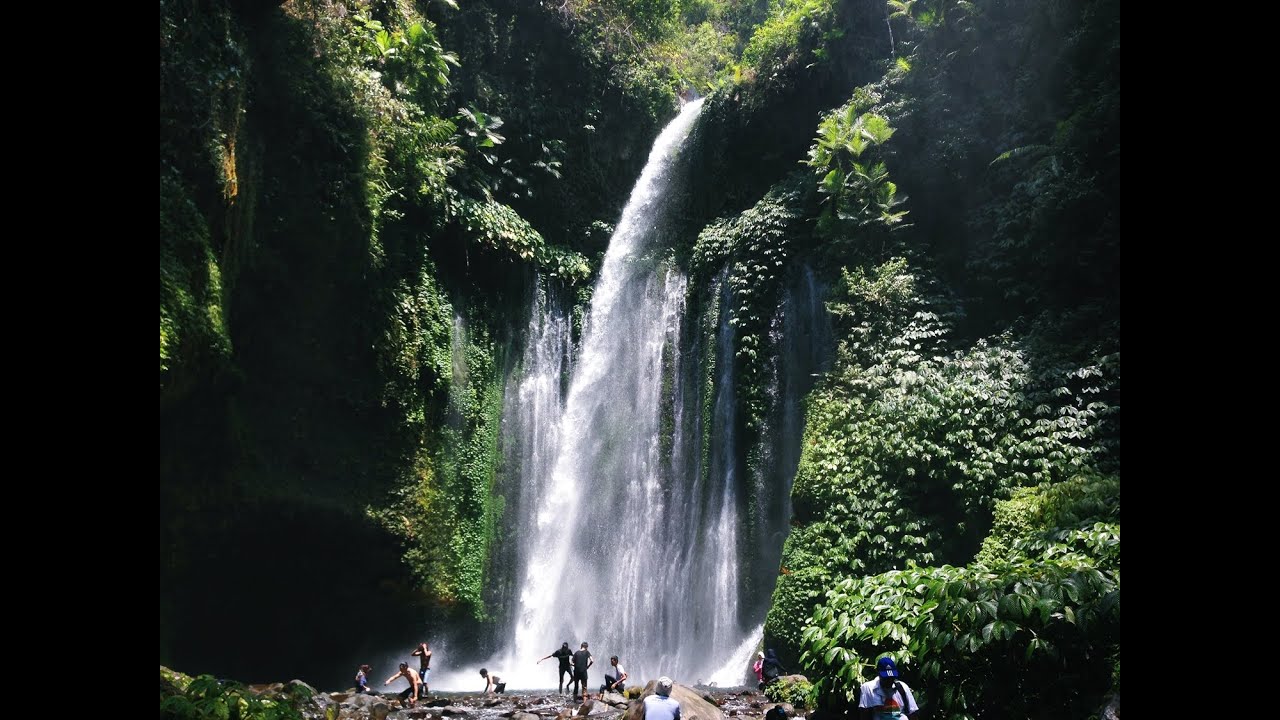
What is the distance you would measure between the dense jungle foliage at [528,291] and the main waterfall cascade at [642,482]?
0.54 meters

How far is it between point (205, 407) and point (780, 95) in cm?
1300

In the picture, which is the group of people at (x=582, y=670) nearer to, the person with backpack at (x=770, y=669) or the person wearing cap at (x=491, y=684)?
the person wearing cap at (x=491, y=684)

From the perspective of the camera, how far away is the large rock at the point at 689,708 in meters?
9.11

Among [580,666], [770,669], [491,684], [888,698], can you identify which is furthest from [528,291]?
[888,698]

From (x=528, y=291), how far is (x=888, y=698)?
47.9 feet

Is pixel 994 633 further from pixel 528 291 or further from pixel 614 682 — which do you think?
pixel 528 291

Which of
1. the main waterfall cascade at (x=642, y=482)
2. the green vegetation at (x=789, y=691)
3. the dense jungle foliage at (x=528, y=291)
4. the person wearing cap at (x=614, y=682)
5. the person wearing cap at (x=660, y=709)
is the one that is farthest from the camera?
the main waterfall cascade at (x=642, y=482)

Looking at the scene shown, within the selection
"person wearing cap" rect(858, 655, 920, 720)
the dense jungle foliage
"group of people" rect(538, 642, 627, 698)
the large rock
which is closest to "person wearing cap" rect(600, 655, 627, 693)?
"group of people" rect(538, 642, 627, 698)

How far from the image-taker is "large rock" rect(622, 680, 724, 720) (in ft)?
29.9

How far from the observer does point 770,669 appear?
38.7 feet

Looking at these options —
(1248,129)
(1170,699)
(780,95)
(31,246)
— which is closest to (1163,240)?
(1248,129)

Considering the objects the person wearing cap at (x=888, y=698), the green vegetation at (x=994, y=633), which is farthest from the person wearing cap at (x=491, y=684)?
the person wearing cap at (x=888, y=698)

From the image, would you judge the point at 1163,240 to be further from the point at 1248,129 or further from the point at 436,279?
the point at 436,279

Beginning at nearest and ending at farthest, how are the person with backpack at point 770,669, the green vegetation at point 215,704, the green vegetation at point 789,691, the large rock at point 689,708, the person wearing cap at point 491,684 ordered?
the green vegetation at point 215,704, the large rock at point 689,708, the green vegetation at point 789,691, the person with backpack at point 770,669, the person wearing cap at point 491,684
